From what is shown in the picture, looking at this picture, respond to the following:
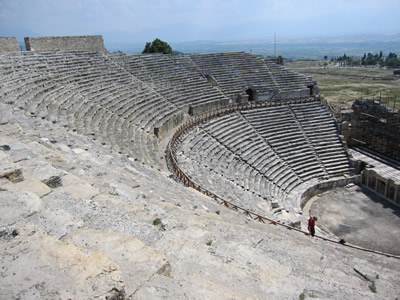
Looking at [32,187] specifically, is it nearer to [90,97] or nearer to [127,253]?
[127,253]

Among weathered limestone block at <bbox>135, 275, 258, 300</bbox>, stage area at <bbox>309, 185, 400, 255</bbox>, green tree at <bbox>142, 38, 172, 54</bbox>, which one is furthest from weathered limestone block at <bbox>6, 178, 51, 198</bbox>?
green tree at <bbox>142, 38, 172, 54</bbox>

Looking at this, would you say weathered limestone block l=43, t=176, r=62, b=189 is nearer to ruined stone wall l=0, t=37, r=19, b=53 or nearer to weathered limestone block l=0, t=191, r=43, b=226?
weathered limestone block l=0, t=191, r=43, b=226

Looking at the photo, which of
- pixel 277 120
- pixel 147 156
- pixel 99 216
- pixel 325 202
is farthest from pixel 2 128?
pixel 277 120

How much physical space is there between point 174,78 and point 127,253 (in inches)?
843

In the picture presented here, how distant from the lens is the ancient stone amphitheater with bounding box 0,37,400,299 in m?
3.07

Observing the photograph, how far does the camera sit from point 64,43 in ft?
77.9

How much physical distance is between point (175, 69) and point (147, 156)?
1398 cm

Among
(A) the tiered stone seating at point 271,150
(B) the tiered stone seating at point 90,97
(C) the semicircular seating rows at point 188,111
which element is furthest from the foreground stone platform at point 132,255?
(A) the tiered stone seating at point 271,150

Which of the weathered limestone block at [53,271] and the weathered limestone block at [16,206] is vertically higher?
the weathered limestone block at [16,206]

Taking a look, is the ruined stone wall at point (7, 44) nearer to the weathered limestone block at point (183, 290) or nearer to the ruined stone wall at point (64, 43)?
the ruined stone wall at point (64, 43)

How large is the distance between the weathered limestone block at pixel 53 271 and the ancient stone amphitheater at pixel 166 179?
13 mm

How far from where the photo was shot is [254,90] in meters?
25.1

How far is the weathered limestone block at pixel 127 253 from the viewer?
2.93 meters

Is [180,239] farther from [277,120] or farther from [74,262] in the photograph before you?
[277,120]
